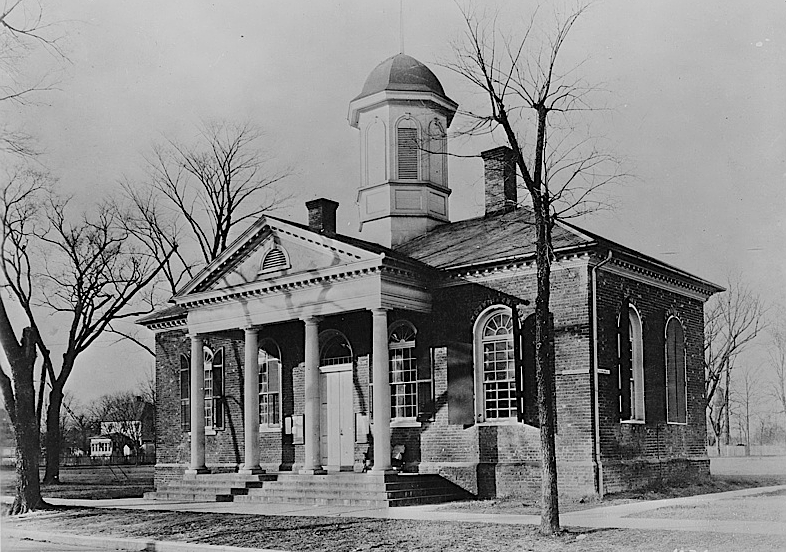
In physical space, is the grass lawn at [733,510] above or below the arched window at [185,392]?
below

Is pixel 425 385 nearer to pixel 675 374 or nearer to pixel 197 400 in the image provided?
pixel 675 374

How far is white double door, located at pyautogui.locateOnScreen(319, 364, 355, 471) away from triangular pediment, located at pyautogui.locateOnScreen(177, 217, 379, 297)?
10.5 feet

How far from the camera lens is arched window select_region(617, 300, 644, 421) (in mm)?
20688

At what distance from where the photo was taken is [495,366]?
2141cm

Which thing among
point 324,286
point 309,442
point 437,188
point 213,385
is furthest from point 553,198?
point 213,385

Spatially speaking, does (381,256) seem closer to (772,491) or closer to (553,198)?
(553,198)

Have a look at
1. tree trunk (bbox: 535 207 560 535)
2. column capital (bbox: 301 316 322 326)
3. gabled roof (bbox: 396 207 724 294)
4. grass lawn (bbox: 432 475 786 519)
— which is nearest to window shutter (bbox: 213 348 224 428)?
column capital (bbox: 301 316 322 326)

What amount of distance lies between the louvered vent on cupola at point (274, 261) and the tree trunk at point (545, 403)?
932 centimetres

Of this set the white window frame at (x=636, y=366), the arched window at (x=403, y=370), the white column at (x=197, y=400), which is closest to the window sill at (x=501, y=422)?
the arched window at (x=403, y=370)

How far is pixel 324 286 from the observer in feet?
71.6

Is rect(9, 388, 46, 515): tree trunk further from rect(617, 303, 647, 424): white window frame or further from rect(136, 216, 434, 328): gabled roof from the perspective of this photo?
rect(617, 303, 647, 424): white window frame

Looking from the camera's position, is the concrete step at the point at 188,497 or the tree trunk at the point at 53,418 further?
the tree trunk at the point at 53,418

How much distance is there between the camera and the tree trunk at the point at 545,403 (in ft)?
46.1

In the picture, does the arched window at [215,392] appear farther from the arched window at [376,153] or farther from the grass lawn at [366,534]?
the grass lawn at [366,534]
